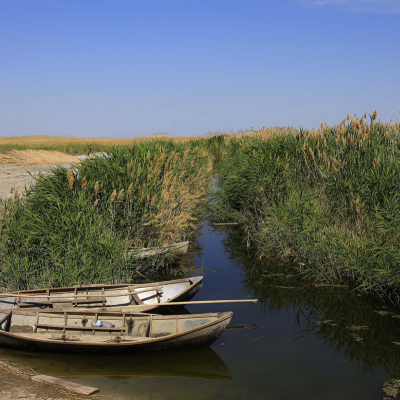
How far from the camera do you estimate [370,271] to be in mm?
7078

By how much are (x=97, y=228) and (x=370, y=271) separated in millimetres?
A: 4513

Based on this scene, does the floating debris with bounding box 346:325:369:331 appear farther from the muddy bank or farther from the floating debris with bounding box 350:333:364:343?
the muddy bank

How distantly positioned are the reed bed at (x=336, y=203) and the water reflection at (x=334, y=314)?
307 millimetres

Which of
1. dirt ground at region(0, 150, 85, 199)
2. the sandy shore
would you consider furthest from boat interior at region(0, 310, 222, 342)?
dirt ground at region(0, 150, 85, 199)

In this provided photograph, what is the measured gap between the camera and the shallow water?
5172mm

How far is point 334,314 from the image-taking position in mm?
7195

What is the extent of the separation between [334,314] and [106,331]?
340cm

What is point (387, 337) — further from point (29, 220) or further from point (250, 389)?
point (29, 220)

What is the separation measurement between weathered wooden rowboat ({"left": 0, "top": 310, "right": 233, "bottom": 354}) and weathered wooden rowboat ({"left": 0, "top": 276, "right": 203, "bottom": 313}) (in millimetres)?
319

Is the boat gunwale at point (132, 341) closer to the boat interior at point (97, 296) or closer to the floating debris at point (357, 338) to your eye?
the boat interior at point (97, 296)

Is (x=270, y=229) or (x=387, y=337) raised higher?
(x=270, y=229)


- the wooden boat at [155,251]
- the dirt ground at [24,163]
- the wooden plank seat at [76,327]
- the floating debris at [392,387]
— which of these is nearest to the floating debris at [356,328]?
the floating debris at [392,387]

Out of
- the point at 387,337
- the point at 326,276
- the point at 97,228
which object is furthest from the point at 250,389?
the point at 97,228

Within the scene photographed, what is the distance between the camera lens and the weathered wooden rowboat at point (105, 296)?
6.76 m
